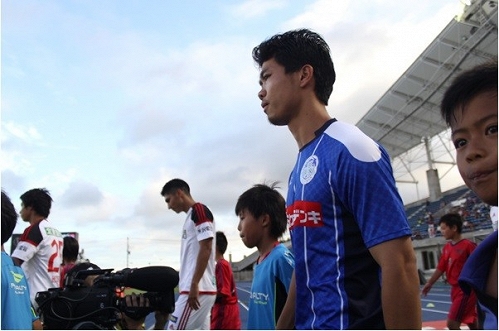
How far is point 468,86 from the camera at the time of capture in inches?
45.5

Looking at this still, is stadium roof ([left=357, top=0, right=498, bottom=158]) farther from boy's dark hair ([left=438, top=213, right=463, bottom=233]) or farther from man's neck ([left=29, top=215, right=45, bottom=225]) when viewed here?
man's neck ([left=29, top=215, right=45, bottom=225])

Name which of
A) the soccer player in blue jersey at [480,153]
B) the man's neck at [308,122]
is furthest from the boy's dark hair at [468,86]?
the man's neck at [308,122]

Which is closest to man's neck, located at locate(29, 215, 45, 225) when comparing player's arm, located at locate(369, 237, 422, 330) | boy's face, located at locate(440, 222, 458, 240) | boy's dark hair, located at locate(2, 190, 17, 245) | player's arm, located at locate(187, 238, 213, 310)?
player's arm, located at locate(187, 238, 213, 310)

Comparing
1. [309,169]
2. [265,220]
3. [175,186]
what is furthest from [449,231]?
[309,169]

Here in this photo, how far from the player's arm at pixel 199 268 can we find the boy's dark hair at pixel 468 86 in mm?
3026

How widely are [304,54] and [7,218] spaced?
168cm

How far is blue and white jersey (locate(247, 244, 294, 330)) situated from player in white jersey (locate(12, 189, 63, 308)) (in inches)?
104

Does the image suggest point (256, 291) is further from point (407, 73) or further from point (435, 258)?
point (435, 258)

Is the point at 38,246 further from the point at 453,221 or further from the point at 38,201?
the point at 453,221

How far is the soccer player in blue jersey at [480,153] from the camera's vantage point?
40.6 inches

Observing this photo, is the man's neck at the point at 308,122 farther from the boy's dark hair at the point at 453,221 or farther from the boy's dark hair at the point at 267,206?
the boy's dark hair at the point at 453,221

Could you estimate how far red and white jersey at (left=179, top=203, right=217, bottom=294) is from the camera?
13.2 feet

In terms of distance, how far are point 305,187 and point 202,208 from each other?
105 inches

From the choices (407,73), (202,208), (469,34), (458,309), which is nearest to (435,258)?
(407,73)
